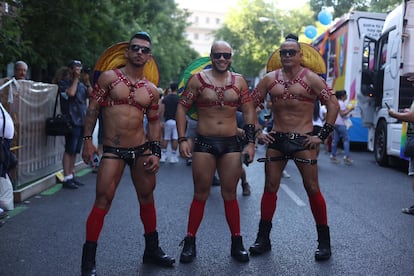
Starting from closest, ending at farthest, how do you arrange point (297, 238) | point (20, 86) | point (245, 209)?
point (297, 238) < point (245, 209) < point (20, 86)

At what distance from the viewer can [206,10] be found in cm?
11812

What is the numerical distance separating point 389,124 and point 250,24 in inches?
1331

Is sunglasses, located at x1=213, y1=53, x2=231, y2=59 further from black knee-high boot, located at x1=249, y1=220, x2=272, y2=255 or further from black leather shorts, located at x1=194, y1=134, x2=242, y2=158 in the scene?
black knee-high boot, located at x1=249, y1=220, x2=272, y2=255

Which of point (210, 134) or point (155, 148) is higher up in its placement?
point (210, 134)

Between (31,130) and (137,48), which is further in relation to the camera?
(31,130)

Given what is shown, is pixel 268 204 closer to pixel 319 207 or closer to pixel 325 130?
pixel 319 207

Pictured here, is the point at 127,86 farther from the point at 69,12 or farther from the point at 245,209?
the point at 69,12

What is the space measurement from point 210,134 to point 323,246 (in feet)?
4.71

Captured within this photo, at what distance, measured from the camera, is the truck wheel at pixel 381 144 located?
11.8m

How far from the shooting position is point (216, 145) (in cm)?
457

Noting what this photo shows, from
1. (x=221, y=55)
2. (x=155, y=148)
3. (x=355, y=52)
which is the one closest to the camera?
(x=155, y=148)

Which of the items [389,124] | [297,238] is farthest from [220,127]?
[389,124]

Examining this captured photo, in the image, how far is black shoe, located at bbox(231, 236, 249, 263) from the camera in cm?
453

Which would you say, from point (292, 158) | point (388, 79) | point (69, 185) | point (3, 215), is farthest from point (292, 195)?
point (388, 79)
